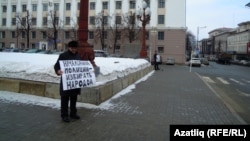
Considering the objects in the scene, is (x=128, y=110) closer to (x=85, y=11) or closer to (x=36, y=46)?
(x=85, y=11)

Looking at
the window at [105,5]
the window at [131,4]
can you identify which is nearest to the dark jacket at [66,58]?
the window at [131,4]

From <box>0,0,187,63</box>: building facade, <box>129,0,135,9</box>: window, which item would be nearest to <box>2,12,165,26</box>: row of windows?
<box>0,0,187,63</box>: building facade

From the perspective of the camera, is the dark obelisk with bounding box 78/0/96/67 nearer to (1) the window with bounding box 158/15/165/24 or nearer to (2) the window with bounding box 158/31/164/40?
(2) the window with bounding box 158/31/164/40

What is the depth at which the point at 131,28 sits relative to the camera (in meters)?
66.9

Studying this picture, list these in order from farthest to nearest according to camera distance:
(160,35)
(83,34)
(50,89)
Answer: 1. (160,35)
2. (83,34)
3. (50,89)

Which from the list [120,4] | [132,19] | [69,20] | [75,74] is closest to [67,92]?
[75,74]

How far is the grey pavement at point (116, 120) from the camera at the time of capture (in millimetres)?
6117

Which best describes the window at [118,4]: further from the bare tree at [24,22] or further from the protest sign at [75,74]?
the protest sign at [75,74]

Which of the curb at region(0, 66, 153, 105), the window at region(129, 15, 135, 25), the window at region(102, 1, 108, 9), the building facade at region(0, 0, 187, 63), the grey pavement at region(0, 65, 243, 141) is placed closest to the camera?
the grey pavement at region(0, 65, 243, 141)

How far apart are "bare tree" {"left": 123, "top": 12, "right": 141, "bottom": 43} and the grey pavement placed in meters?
56.1

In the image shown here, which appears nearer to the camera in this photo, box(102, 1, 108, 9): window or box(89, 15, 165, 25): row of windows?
box(89, 15, 165, 25): row of windows

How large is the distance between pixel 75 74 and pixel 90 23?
217ft

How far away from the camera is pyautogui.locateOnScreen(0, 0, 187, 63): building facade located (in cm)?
6569

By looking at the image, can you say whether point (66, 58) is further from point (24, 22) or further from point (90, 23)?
point (24, 22)
